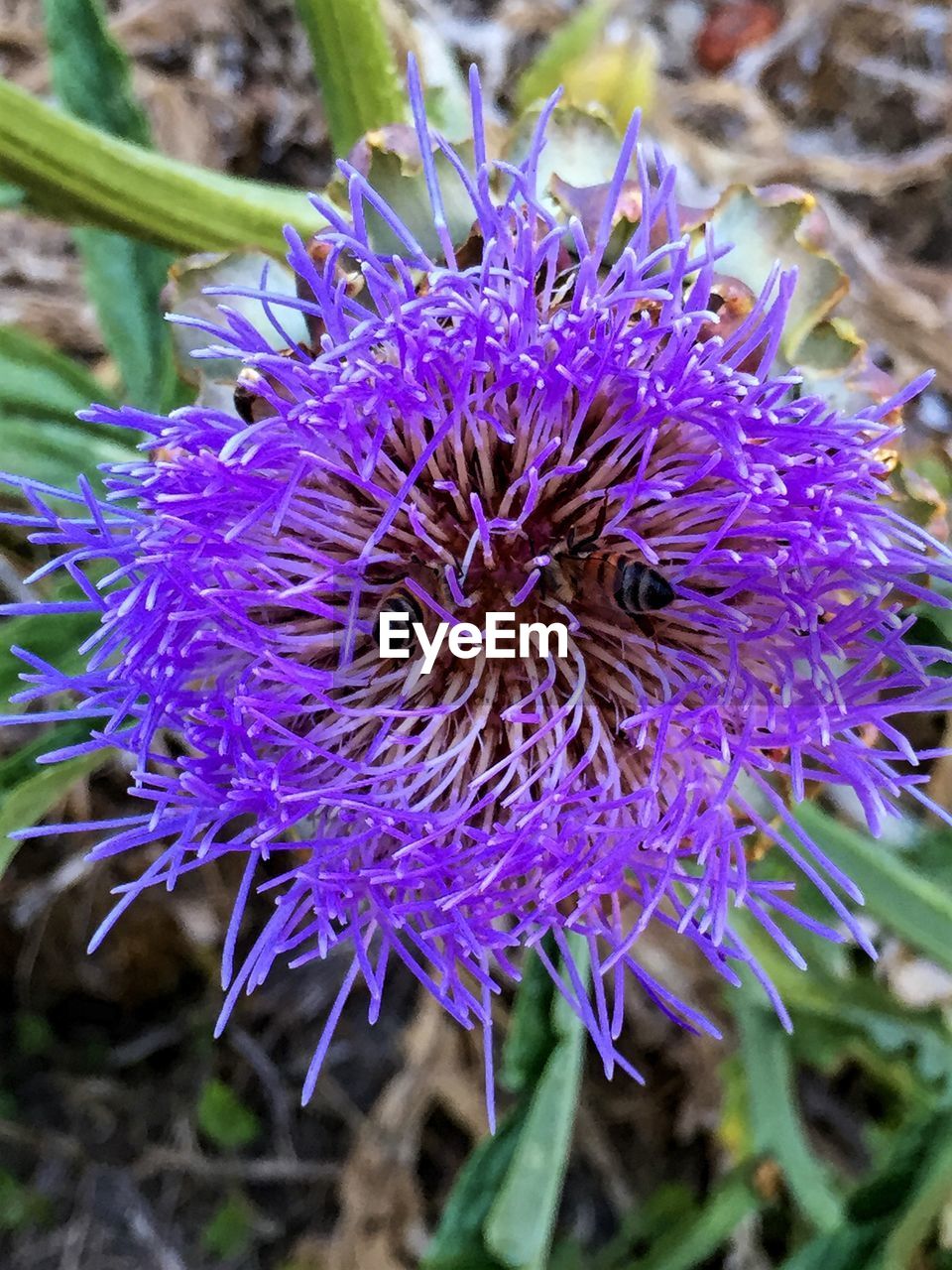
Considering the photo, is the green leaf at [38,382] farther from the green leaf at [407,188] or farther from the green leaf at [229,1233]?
the green leaf at [229,1233]

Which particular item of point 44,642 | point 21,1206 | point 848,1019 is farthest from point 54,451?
point 21,1206

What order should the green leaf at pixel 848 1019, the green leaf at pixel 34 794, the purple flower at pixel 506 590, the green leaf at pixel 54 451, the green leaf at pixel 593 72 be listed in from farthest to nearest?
the green leaf at pixel 593 72 → the green leaf at pixel 848 1019 → the green leaf at pixel 54 451 → the green leaf at pixel 34 794 → the purple flower at pixel 506 590

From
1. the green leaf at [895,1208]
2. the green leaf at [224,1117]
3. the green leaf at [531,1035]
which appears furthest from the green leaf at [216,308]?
the green leaf at [224,1117]

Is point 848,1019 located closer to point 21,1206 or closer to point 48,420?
point 48,420

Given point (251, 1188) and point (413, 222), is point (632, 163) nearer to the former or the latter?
point (413, 222)

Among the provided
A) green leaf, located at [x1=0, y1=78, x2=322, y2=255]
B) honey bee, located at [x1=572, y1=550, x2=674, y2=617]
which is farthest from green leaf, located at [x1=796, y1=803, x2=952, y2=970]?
green leaf, located at [x1=0, y1=78, x2=322, y2=255]

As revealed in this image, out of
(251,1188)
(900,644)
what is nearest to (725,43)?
(900,644)
